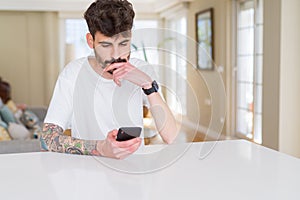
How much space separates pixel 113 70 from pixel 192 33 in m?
5.85

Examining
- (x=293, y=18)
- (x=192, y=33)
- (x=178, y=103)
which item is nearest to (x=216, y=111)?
(x=178, y=103)

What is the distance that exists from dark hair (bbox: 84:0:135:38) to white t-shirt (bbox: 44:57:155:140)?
0.12 metres

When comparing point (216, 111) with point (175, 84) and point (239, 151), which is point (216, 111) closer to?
point (175, 84)

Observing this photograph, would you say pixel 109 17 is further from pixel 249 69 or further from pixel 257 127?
pixel 249 69

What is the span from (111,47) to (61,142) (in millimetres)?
388

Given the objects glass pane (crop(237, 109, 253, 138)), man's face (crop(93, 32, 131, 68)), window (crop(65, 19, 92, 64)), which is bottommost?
glass pane (crop(237, 109, 253, 138))

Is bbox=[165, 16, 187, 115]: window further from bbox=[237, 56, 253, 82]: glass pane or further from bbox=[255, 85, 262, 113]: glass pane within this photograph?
bbox=[237, 56, 253, 82]: glass pane

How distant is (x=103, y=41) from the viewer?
47.6 inches

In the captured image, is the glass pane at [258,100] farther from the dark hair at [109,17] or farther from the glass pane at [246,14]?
the dark hair at [109,17]

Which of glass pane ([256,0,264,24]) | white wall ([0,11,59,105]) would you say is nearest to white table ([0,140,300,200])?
glass pane ([256,0,264,24])

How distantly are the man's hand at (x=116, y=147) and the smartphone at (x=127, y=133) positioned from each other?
1 centimetres

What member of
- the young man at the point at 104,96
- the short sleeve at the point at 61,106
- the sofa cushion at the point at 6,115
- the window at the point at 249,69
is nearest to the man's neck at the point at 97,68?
the young man at the point at 104,96

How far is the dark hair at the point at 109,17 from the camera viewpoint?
4.02 feet

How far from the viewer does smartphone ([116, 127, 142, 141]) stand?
1168 mm
